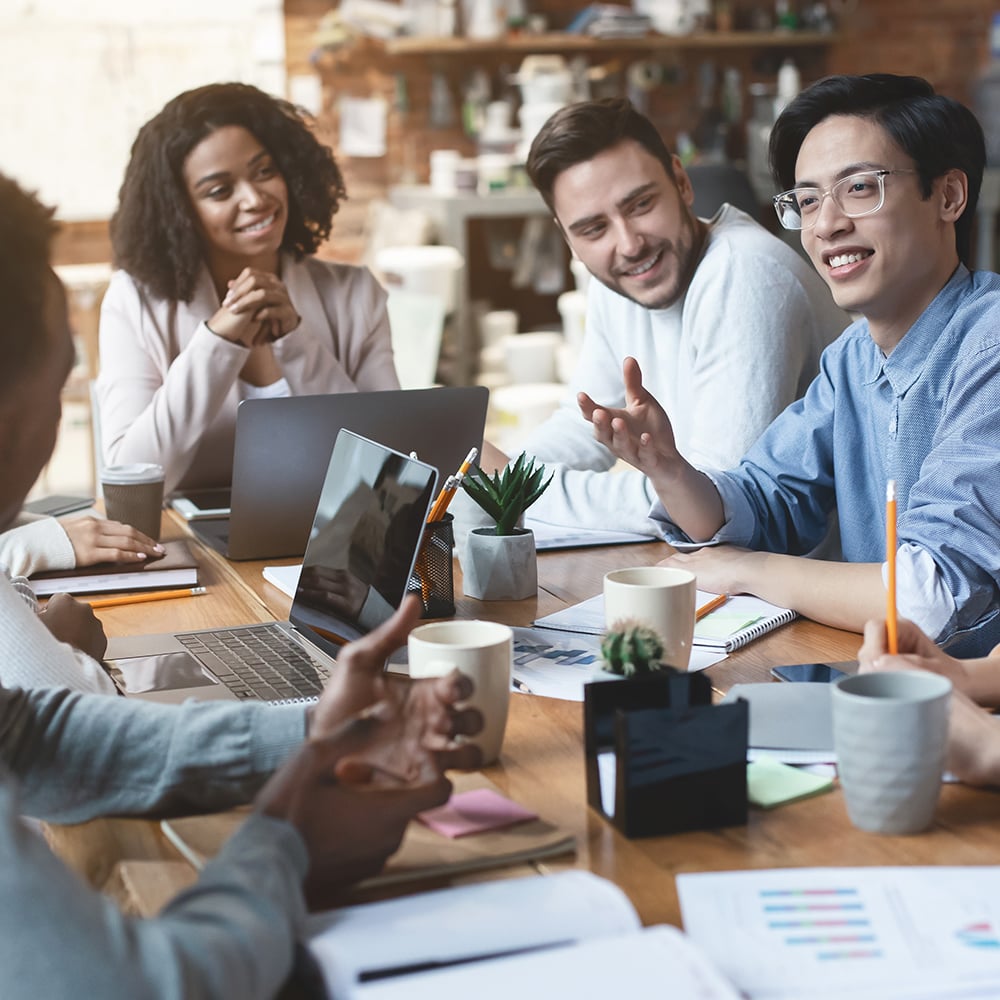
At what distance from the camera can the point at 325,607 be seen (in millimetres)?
1374

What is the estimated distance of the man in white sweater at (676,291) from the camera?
2.13 meters

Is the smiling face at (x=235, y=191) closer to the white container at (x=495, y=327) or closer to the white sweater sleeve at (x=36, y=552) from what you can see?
the white sweater sleeve at (x=36, y=552)

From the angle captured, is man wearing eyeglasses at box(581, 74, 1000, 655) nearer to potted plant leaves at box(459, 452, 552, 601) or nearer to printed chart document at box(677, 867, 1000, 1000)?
potted plant leaves at box(459, 452, 552, 601)

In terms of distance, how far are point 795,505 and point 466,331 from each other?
3789 mm

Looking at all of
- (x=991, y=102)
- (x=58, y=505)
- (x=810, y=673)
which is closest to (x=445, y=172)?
(x=991, y=102)

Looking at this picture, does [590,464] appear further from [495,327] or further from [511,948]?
[495,327]

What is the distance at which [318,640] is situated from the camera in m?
1.38

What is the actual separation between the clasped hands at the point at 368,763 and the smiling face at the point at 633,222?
1484 mm

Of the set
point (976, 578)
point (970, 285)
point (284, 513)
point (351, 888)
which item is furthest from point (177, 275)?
point (351, 888)

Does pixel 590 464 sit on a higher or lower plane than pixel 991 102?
lower

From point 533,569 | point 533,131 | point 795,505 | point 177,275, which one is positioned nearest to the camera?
point 533,569

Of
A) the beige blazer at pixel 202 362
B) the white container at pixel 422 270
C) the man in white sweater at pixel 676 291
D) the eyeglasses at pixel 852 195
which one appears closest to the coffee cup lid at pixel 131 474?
the beige blazer at pixel 202 362

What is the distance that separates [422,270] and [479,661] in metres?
4.10

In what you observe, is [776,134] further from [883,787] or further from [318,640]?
[883,787]
